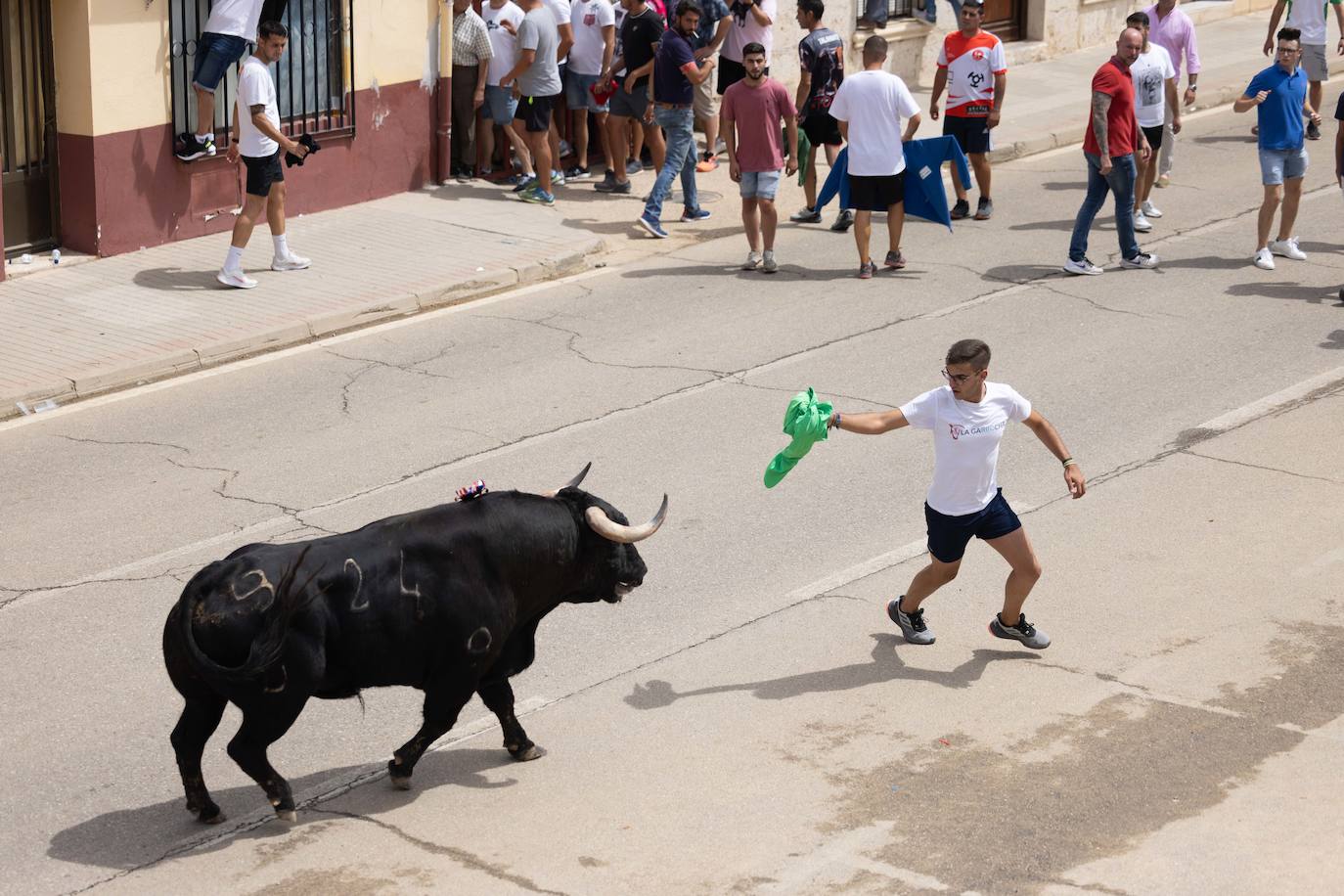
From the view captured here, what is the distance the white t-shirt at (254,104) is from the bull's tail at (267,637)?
864 centimetres

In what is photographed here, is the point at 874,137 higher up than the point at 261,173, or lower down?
higher up

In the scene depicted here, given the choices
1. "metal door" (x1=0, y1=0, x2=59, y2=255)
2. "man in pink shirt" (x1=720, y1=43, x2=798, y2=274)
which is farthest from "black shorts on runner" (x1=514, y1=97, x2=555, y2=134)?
"metal door" (x1=0, y1=0, x2=59, y2=255)

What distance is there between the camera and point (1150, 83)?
15.9 m

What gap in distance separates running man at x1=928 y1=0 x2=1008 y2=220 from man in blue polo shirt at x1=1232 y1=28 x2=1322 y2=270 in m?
2.70

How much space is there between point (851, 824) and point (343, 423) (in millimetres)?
5864

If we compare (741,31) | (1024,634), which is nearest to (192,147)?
(741,31)

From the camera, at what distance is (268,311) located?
13.9 m

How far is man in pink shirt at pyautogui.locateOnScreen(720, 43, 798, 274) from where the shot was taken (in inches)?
583

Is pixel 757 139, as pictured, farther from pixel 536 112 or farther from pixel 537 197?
pixel 537 197

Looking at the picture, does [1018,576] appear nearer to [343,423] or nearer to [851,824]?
[851,824]

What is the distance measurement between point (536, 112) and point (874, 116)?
3.98 metres

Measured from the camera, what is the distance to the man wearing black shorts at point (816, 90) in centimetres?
1659

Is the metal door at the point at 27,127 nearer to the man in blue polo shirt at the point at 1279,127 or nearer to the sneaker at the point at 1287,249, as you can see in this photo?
the man in blue polo shirt at the point at 1279,127

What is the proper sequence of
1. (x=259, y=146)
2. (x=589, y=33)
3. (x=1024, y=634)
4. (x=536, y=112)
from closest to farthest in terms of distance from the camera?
1. (x=1024, y=634)
2. (x=259, y=146)
3. (x=536, y=112)
4. (x=589, y=33)
